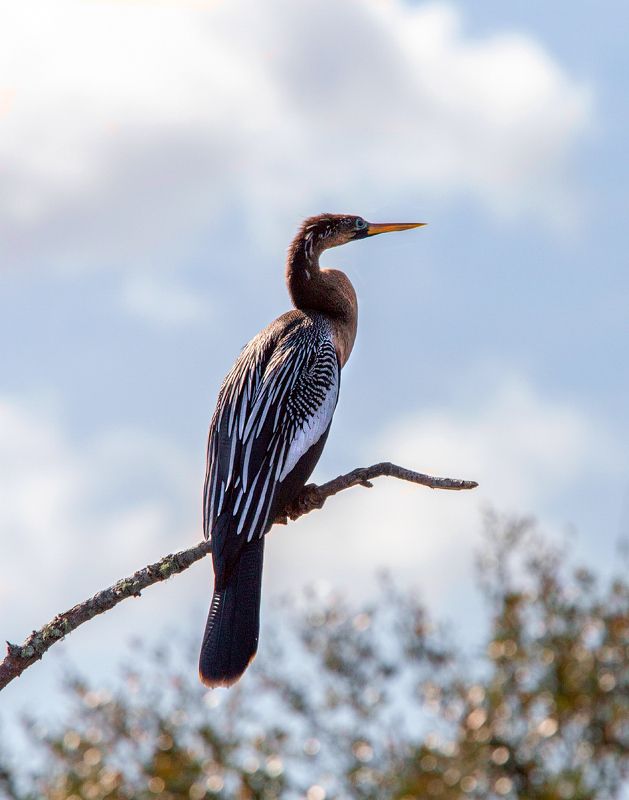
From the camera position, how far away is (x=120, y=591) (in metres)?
5.23

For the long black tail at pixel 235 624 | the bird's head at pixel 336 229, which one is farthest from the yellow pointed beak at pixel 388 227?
the long black tail at pixel 235 624

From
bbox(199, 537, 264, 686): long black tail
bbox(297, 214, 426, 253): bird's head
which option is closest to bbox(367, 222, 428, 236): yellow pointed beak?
bbox(297, 214, 426, 253): bird's head

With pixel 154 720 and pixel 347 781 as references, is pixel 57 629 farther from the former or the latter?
pixel 347 781

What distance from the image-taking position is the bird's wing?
6059 mm

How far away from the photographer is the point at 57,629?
515 centimetres

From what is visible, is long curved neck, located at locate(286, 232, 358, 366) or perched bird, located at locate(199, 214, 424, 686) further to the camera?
long curved neck, located at locate(286, 232, 358, 366)

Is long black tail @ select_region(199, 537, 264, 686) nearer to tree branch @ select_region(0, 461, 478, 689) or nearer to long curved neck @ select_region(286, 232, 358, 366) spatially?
tree branch @ select_region(0, 461, 478, 689)

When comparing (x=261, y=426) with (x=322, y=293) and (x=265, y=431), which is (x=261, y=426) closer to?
(x=265, y=431)

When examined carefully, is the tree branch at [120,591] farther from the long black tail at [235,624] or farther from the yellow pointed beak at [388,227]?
the yellow pointed beak at [388,227]

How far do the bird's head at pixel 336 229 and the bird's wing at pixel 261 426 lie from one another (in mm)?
970

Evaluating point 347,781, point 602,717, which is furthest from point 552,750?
point 347,781

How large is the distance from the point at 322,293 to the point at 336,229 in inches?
32.1

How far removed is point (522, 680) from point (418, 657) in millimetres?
2496

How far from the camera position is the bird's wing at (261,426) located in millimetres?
6059
